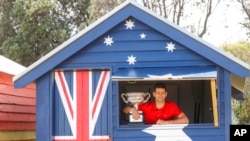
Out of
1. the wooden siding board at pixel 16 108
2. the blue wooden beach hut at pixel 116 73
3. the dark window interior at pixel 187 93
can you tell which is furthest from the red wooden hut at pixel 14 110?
the dark window interior at pixel 187 93

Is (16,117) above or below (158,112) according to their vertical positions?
below

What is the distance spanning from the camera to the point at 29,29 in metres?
27.8

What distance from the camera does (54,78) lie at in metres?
8.38

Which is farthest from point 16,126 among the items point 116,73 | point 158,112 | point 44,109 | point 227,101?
point 227,101

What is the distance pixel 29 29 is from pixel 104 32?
20179mm

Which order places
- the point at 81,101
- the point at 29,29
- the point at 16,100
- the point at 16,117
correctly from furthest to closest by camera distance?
the point at 29,29 < the point at 16,100 < the point at 16,117 < the point at 81,101

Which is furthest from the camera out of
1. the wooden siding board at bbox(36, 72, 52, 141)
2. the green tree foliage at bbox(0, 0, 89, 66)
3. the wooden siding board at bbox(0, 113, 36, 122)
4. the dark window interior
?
the green tree foliage at bbox(0, 0, 89, 66)

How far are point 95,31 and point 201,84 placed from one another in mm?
3003

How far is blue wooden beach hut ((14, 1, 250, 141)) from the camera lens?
320 inches

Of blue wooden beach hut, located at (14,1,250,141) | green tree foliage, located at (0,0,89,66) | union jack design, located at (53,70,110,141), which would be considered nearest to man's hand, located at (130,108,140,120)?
blue wooden beach hut, located at (14,1,250,141)

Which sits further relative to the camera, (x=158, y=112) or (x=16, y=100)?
(x=16, y=100)

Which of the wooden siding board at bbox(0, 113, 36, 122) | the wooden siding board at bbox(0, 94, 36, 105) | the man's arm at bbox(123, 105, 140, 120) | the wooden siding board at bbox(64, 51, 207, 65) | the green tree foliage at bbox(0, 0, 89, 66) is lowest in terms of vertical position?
the wooden siding board at bbox(0, 113, 36, 122)

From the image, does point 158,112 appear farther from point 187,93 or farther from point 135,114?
point 187,93

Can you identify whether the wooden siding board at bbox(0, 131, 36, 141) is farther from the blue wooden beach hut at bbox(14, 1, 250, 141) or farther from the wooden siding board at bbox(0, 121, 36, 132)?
the blue wooden beach hut at bbox(14, 1, 250, 141)
